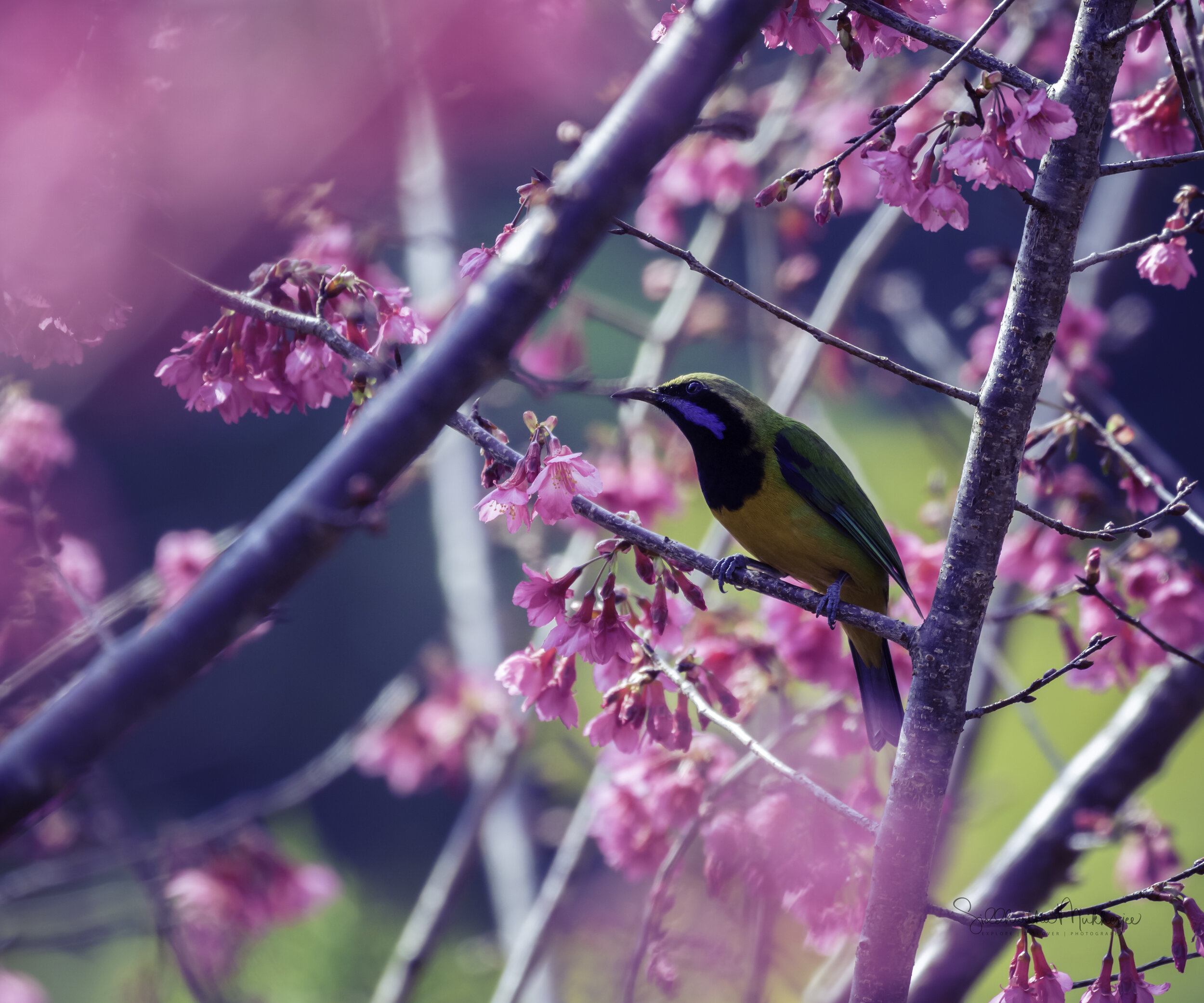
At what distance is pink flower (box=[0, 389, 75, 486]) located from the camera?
2.59 meters

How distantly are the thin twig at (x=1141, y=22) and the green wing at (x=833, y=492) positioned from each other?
1.32 meters

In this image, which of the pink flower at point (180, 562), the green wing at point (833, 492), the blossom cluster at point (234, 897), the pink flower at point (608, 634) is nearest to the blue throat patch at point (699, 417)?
the green wing at point (833, 492)

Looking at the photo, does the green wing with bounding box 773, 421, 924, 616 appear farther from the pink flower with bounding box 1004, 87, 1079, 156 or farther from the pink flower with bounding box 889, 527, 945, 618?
the pink flower with bounding box 1004, 87, 1079, 156

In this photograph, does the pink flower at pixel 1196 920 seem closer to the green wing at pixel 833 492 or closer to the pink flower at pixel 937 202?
the green wing at pixel 833 492

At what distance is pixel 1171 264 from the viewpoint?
1768mm

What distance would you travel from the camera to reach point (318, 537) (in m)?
1.02

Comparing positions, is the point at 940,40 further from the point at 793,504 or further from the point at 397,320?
the point at 793,504

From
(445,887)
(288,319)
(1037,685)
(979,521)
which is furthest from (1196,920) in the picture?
(445,887)

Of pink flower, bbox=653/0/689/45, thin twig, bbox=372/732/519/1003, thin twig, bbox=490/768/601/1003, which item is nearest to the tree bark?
pink flower, bbox=653/0/689/45

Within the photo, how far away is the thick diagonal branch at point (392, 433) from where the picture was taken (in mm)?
969

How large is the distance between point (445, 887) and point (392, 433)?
2.67 m

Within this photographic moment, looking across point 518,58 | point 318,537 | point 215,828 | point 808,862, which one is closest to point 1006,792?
point 808,862

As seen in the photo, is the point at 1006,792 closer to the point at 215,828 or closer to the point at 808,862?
the point at 808,862

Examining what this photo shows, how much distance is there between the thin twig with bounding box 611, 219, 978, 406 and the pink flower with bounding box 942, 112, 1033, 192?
0.30 metres
